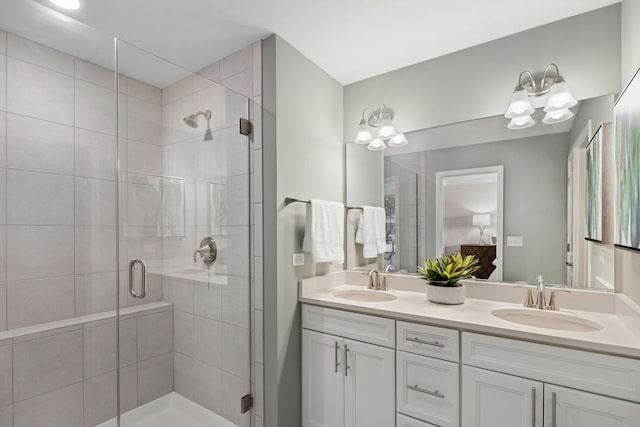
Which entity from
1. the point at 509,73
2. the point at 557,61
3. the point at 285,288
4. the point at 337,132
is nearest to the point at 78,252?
the point at 285,288

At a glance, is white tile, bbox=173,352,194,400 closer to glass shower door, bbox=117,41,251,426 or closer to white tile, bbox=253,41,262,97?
glass shower door, bbox=117,41,251,426

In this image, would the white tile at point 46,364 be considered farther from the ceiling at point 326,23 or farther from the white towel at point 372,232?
the white towel at point 372,232

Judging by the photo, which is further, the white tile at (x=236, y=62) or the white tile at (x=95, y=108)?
the white tile at (x=236, y=62)

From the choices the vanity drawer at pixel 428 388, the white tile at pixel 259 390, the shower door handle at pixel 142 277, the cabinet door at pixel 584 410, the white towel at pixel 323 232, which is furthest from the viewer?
the white towel at pixel 323 232

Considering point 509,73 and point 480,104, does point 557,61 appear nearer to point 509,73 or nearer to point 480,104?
point 509,73

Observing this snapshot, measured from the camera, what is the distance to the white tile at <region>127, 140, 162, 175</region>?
1509 millimetres

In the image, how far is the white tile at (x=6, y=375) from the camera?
45.9 inches

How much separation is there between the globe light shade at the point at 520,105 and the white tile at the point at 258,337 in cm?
195

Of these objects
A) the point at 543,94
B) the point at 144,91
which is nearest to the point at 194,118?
the point at 144,91

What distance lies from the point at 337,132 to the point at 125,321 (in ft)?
6.27

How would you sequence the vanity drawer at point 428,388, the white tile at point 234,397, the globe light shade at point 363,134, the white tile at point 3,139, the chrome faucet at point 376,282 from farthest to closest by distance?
the globe light shade at point 363,134, the chrome faucet at point 376,282, the white tile at point 234,397, the vanity drawer at point 428,388, the white tile at point 3,139

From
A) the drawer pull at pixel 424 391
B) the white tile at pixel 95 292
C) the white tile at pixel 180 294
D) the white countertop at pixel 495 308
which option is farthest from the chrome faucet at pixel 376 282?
the white tile at pixel 95 292

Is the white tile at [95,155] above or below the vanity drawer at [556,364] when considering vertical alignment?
above

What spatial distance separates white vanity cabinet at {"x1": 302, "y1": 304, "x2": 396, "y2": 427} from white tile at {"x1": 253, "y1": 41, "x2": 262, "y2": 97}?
144cm
